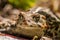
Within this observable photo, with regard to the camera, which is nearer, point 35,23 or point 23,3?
point 35,23

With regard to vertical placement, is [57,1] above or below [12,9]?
Answer: above

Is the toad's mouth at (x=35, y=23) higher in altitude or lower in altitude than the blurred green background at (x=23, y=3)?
lower

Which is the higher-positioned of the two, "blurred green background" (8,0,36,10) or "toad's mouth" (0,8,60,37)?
"blurred green background" (8,0,36,10)

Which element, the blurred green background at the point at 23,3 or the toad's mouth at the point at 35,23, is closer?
the toad's mouth at the point at 35,23

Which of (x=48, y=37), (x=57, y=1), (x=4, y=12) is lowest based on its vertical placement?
(x=48, y=37)

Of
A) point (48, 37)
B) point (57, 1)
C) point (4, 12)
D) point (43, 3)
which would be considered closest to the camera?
point (48, 37)

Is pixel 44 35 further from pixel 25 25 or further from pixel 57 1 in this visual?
pixel 57 1

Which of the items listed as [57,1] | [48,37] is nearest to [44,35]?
[48,37]

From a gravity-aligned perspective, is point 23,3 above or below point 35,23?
above

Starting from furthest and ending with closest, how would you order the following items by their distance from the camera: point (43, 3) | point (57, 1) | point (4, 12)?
point (43, 3), point (57, 1), point (4, 12)

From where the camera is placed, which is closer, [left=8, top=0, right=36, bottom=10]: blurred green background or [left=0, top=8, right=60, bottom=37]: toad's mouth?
[left=0, top=8, right=60, bottom=37]: toad's mouth

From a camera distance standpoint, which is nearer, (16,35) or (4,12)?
(16,35)
